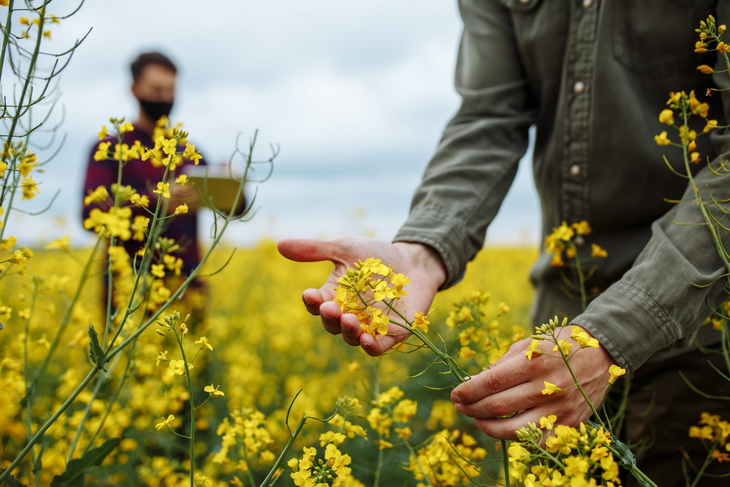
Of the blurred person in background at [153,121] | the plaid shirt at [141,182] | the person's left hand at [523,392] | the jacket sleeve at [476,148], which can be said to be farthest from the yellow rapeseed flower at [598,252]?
the blurred person in background at [153,121]

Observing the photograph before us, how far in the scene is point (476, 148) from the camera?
1.65 meters

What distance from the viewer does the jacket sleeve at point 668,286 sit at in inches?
42.4

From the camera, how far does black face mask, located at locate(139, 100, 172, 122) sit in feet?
12.6

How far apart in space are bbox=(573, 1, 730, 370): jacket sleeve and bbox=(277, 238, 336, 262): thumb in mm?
514

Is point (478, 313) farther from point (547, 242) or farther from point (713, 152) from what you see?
point (713, 152)

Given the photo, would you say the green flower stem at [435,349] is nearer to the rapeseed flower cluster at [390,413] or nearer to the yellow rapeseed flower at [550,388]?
the yellow rapeseed flower at [550,388]

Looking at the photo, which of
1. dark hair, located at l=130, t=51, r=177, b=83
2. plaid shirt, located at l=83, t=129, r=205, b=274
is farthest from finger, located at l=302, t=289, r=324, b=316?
dark hair, located at l=130, t=51, r=177, b=83

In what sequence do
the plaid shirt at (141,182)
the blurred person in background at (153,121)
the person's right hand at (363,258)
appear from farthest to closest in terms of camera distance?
1. the blurred person in background at (153,121)
2. the plaid shirt at (141,182)
3. the person's right hand at (363,258)

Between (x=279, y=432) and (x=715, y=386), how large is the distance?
63.6 inches

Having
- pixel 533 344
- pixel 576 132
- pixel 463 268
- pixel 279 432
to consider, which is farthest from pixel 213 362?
pixel 533 344

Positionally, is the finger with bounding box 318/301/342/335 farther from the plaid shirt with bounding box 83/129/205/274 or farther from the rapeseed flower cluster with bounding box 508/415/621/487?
the plaid shirt with bounding box 83/129/205/274

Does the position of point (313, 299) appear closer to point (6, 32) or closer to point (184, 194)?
point (6, 32)

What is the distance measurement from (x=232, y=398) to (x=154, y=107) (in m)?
2.00

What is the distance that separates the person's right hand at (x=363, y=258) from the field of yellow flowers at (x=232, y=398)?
11cm
